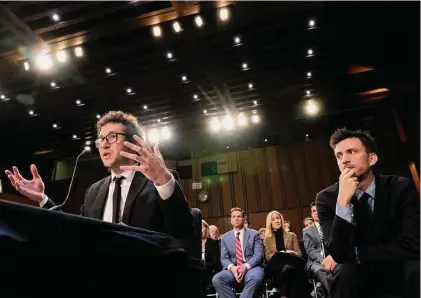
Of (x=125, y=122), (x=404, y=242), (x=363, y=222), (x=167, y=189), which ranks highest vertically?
(x=125, y=122)

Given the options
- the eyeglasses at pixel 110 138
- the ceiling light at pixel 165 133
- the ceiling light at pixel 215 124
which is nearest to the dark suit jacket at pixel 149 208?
the eyeglasses at pixel 110 138

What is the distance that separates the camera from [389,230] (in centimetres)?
143

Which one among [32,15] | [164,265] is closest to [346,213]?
[164,265]

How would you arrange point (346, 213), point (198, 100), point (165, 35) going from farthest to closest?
point (198, 100) < point (165, 35) < point (346, 213)

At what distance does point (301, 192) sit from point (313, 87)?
344 cm

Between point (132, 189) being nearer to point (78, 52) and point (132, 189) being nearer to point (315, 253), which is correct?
point (315, 253)

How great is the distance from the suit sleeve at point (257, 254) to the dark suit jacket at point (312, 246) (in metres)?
0.54

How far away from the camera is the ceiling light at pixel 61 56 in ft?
19.0

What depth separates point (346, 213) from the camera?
141cm

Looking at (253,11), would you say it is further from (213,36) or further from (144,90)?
(144,90)

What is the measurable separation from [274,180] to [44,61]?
690 centimetres

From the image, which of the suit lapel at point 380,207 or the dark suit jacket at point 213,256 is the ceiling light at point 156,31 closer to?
the dark suit jacket at point 213,256

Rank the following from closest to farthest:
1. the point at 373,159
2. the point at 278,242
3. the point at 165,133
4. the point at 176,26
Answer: the point at 373,159
the point at 278,242
the point at 176,26
the point at 165,133

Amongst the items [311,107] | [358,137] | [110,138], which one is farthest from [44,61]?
[311,107]
